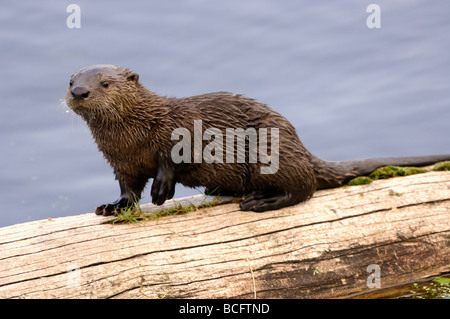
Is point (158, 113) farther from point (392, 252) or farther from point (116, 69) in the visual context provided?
point (392, 252)

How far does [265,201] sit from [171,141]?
2.08 ft

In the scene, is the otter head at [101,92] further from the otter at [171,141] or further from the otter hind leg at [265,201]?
the otter hind leg at [265,201]

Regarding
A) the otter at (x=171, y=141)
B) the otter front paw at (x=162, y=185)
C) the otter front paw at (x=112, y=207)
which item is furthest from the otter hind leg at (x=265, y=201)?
the otter front paw at (x=112, y=207)

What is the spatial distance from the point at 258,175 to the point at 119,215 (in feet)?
2.62

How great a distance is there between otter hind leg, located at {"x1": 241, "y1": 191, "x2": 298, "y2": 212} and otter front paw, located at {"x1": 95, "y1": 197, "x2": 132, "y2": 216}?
68 centimetres

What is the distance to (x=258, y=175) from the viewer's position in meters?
3.41

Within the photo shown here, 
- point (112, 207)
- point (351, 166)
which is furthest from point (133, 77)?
point (351, 166)

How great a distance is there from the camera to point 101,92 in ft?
10.2

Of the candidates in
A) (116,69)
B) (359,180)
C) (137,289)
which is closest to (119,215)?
(137,289)

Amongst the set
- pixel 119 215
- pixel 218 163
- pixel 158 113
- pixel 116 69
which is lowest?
pixel 119 215

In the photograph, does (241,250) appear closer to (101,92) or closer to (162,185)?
(162,185)

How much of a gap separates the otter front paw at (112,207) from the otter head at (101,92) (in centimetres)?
54
